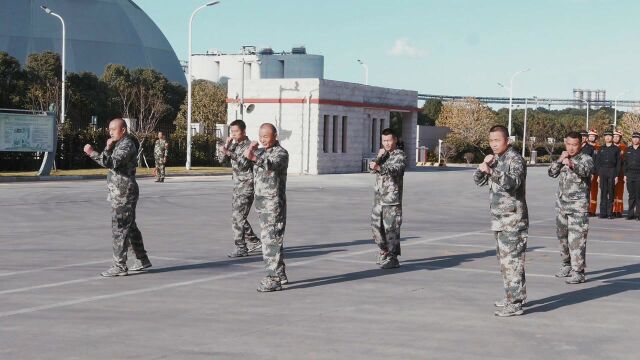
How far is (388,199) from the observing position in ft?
43.4

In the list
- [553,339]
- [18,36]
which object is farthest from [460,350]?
[18,36]

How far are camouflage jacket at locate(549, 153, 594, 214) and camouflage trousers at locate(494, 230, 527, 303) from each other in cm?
283

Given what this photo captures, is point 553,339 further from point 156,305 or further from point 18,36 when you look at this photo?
point 18,36

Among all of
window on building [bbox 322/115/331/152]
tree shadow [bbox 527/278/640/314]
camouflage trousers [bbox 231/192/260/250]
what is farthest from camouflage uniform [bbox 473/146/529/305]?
window on building [bbox 322/115/331/152]

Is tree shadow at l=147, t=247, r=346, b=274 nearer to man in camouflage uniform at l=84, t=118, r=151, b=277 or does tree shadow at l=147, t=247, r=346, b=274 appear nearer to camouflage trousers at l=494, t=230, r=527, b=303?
man in camouflage uniform at l=84, t=118, r=151, b=277

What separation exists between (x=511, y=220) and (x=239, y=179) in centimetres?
548

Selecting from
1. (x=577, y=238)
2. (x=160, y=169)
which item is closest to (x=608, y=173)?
(x=577, y=238)

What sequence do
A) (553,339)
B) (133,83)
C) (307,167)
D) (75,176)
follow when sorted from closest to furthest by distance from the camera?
(553,339) → (75,176) → (307,167) → (133,83)

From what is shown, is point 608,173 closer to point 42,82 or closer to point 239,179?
point 239,179

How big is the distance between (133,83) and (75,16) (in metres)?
25.2

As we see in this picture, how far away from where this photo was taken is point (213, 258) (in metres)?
14.4

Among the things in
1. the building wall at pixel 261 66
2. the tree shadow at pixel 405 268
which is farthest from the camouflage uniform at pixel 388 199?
the building wall at pixel 261 66

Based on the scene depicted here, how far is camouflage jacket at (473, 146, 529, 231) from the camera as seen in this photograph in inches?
→ 385

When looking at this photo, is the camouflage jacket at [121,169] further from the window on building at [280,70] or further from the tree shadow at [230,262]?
the window on building at [280,70]
